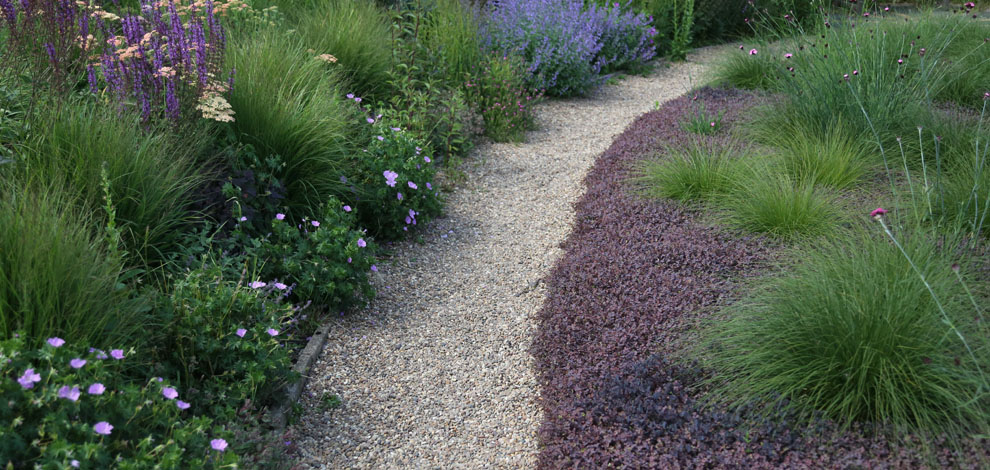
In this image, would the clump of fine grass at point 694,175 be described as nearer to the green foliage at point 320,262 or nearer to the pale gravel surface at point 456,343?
the pale gravel surface at point 456,343

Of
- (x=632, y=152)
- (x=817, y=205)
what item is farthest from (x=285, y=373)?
(x=632, y=152)

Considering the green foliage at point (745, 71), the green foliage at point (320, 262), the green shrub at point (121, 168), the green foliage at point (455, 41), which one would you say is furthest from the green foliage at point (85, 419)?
the green foliage at point (745, 71)

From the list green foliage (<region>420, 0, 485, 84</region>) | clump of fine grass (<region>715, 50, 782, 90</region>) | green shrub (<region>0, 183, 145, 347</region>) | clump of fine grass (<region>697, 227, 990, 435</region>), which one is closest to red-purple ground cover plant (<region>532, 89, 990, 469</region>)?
clump of fine grass (<region>697, 227, 990, 435</region>)

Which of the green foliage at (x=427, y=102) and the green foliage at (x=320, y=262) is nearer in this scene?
the green foliage at (x=320, y=262)

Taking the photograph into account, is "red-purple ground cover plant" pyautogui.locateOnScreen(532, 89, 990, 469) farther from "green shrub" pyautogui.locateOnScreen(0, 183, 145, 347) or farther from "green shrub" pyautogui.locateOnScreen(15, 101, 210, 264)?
"green shrub" pyautogui.locateOnScreen(15, 101, 210, 264)

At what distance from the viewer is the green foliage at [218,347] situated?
2910mm

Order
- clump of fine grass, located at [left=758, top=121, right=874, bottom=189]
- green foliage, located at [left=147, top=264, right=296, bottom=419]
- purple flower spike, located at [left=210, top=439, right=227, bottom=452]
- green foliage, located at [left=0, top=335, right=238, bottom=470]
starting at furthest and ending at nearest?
clump of fine grass, located at [left=758, top=121, right=874, bottom=189]
green foliage, located at [left=147, top=264, right=296, bottom=419]
purple flower spike, located at [left=210, top=439, right=227, bottom=452]
green foliage, located at [left=0, top=335, right=238, bottom=470]

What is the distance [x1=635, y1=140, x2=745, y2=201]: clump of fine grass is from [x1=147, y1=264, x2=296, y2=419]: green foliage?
2884 millimetres

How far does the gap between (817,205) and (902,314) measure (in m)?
1.62

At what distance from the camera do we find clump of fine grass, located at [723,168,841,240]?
4168 millimetres

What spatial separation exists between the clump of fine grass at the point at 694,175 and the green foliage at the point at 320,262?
2118 mm

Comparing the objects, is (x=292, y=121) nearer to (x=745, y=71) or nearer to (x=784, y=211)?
(x=784, y=211)

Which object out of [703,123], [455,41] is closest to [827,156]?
[703,123]

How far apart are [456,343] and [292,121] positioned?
5.68ft
